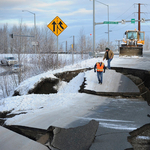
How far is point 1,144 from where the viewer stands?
20.3ft

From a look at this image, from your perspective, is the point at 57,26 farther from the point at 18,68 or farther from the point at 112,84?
the point at 18,68

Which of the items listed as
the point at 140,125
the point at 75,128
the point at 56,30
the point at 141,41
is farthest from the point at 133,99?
the point at 141,41

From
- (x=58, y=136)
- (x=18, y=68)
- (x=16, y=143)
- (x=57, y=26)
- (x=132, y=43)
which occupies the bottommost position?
(x=16, y=143)

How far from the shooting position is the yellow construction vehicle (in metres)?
27.4

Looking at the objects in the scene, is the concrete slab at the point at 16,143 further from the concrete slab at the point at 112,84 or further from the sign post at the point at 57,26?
the sign post at the point at 57,26

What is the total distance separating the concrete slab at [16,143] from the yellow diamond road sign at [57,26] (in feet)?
37.5

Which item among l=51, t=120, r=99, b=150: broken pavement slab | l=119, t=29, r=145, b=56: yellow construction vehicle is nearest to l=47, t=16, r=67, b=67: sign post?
l=51, t=120, r=99, b=150: broken pavement slab

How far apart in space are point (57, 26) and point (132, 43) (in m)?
16.1

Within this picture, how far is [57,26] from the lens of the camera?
17125mm

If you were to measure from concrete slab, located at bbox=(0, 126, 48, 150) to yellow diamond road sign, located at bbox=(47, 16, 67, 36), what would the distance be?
11.4m

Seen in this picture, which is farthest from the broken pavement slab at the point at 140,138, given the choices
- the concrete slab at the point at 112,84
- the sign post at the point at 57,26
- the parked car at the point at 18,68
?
the parked car at the point at 18,68

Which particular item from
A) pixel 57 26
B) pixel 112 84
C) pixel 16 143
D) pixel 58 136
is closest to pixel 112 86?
pixel 112 84

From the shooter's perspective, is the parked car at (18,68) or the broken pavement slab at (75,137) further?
the parked car at (18,68)

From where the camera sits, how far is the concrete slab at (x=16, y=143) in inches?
228
